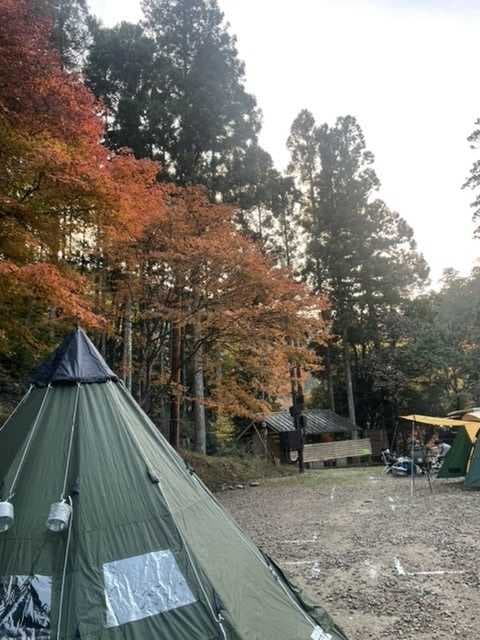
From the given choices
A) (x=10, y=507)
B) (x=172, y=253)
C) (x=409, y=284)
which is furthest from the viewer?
(x=409, y=284)

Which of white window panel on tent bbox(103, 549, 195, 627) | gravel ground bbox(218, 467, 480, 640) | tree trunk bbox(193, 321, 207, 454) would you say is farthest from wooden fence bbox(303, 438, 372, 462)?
white window panel on tent bbox(103, 549, 195, 627)

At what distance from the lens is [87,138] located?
6.84 metres

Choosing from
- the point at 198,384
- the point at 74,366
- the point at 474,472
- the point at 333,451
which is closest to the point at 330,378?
the point at 333,451

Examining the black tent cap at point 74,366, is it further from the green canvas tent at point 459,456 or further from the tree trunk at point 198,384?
the green canvas tent at point 459,456

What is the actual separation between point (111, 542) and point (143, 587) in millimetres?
345

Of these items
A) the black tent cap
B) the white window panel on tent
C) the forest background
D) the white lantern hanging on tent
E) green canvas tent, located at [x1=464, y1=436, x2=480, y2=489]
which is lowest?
green canvas tent, located at [x1=464, y1=436, x2=480, y2=489]

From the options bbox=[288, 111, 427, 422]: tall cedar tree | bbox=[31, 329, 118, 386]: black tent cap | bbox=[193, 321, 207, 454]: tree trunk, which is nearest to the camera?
bbox=[31, 329, 118, 386]: black tent cap

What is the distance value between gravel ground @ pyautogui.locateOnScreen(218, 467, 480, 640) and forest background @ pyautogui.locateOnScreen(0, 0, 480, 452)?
3.84 metres

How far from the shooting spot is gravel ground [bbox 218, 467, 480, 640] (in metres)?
3.62

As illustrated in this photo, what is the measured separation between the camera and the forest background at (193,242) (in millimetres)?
6559

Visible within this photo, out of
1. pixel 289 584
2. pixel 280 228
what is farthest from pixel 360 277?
pixel 289 584

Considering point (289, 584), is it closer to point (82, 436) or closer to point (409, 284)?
point (82, 436)

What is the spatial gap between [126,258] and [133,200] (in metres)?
2.33

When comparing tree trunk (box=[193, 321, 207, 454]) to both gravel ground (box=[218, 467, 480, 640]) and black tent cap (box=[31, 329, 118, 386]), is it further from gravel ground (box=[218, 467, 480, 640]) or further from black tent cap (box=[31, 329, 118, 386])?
black tent cap (box=[31, 329, 118, 386])
